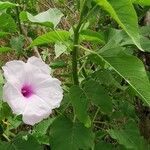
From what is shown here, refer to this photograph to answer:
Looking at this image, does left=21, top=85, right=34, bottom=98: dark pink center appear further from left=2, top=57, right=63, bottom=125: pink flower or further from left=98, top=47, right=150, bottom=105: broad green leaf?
left=98, top=47, right=150, bottom=105: broad green leaf

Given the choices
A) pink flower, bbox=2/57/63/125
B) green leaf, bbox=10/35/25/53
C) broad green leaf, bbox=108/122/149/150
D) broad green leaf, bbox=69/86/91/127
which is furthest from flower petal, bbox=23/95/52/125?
green leaf, bbox=10/35/25/53

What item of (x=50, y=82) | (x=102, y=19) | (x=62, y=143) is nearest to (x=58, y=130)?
(x=62, y=143)

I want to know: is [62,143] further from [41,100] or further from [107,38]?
[107,38]

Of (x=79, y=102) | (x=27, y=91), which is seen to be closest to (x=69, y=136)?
(x=79, y=102)

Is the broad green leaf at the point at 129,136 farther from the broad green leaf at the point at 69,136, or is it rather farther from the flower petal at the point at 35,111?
the flower petal at the point at 35,111

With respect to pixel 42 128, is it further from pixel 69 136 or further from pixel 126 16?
pixel 126 16

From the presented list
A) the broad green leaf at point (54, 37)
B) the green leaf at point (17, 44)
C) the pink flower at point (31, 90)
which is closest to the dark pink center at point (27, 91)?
the pink flower at point (31, 90)
